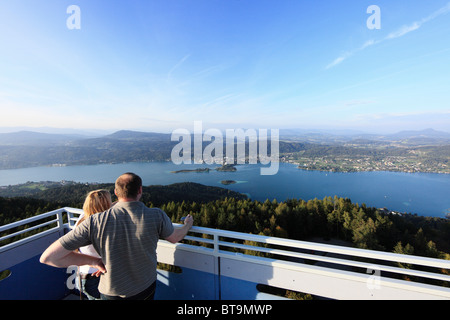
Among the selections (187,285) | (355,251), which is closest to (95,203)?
(187,285)

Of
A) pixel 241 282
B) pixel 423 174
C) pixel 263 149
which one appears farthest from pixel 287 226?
pixel 423 174

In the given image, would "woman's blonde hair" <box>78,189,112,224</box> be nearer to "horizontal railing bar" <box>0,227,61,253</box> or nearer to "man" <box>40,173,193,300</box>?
"man" <box>40,173,193,300</box>

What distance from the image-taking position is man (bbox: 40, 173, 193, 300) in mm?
1168

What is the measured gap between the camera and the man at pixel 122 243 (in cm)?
117

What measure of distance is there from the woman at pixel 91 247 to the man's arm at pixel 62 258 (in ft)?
0.31

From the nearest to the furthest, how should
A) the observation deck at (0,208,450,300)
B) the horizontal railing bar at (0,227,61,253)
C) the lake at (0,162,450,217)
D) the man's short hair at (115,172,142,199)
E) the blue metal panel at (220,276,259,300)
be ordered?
the man's short hair at (115,172,142,199), the observation deck at (0,208,450,300), the blue metal panel at (220,276,259,300), the horizontal railing bar at (0,227,61,253), the lake at (0,162,450,217)

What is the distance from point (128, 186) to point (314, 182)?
59321 millimetres

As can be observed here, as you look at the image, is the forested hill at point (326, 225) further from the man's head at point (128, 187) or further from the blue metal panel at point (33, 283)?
the man's head at point (128, 187)

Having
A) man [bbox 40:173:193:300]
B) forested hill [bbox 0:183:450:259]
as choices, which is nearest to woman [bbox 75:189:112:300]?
man [bbox 40:173:193:300]

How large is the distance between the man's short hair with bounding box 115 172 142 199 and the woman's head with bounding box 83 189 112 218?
0.87ft

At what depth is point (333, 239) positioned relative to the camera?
12578 millimetres

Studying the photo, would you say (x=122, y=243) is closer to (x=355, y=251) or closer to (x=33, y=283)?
(x=355, y=251)

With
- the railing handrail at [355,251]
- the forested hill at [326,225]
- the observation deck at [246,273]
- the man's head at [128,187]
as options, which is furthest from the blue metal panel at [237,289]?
the forested hill at [326,225]
